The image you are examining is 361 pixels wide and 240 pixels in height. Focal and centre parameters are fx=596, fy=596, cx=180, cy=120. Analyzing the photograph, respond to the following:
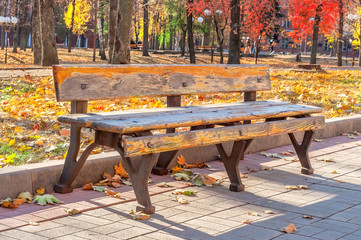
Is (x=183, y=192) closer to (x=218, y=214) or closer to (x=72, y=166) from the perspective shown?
(x=218, y=214)

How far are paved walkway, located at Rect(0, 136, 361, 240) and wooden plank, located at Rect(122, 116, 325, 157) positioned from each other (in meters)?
0.49

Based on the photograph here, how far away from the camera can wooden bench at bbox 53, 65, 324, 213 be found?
4.44 meters

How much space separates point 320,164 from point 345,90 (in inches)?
296

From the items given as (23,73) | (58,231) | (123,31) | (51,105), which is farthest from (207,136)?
(23,73)

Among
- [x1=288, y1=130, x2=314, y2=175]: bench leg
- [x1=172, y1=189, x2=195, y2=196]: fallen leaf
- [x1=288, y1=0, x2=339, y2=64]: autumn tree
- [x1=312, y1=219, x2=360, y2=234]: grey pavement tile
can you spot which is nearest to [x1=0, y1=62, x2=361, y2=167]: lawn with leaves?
[x1=172, y1=189, x2=195, y2=196]: fallen leaf

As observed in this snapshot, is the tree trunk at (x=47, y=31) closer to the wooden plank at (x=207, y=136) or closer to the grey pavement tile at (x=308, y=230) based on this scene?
the wooden plank at (x=207, y=136)

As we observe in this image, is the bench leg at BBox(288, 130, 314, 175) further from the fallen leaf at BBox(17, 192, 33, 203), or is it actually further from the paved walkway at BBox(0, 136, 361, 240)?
the fallen leaf at BBox(17, 192, 33, 203)

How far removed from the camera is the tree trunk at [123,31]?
15195 millimetres

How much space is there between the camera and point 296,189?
546 cm

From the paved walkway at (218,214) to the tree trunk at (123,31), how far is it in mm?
9910

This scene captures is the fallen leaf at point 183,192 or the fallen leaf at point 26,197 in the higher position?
the fallen leaf at point 26,197

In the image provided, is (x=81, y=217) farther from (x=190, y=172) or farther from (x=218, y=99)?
(x=218, y=99)

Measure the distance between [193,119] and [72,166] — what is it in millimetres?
1057

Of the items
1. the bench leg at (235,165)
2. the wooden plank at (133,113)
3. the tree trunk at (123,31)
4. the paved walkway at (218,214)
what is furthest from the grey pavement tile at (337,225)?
the tree trunk at (123,31)
